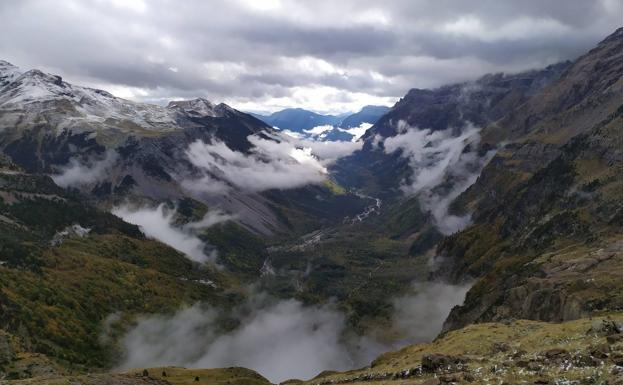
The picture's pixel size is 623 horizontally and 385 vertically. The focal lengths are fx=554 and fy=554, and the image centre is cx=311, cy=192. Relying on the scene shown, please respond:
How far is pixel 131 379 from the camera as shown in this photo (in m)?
140

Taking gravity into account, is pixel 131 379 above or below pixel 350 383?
above

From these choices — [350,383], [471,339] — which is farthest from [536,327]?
[350,383]

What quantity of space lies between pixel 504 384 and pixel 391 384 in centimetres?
2923

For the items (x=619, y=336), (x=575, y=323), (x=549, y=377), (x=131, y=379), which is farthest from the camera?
(x=131, y=379)

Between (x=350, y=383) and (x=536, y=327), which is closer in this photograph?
(x=350, y=383)

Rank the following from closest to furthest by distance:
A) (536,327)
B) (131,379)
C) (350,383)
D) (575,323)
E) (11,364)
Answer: (575,323)
(350,383)
(536,327)
(131,379)
(11,364)

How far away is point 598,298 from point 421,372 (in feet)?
411

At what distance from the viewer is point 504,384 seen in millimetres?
62188

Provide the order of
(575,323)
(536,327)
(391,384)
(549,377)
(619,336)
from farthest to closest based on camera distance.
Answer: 1. (536,327)
2. (575,323)
3. (391,384)
4. (619,336)
5. (549,377)

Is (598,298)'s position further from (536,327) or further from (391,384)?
(391,384)

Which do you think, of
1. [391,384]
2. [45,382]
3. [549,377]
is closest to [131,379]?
[45,382]

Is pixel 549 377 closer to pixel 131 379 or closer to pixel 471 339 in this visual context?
pixel 471 339

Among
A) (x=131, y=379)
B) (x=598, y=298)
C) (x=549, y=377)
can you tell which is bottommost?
(x=549, y=377)

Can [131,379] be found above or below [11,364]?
below
